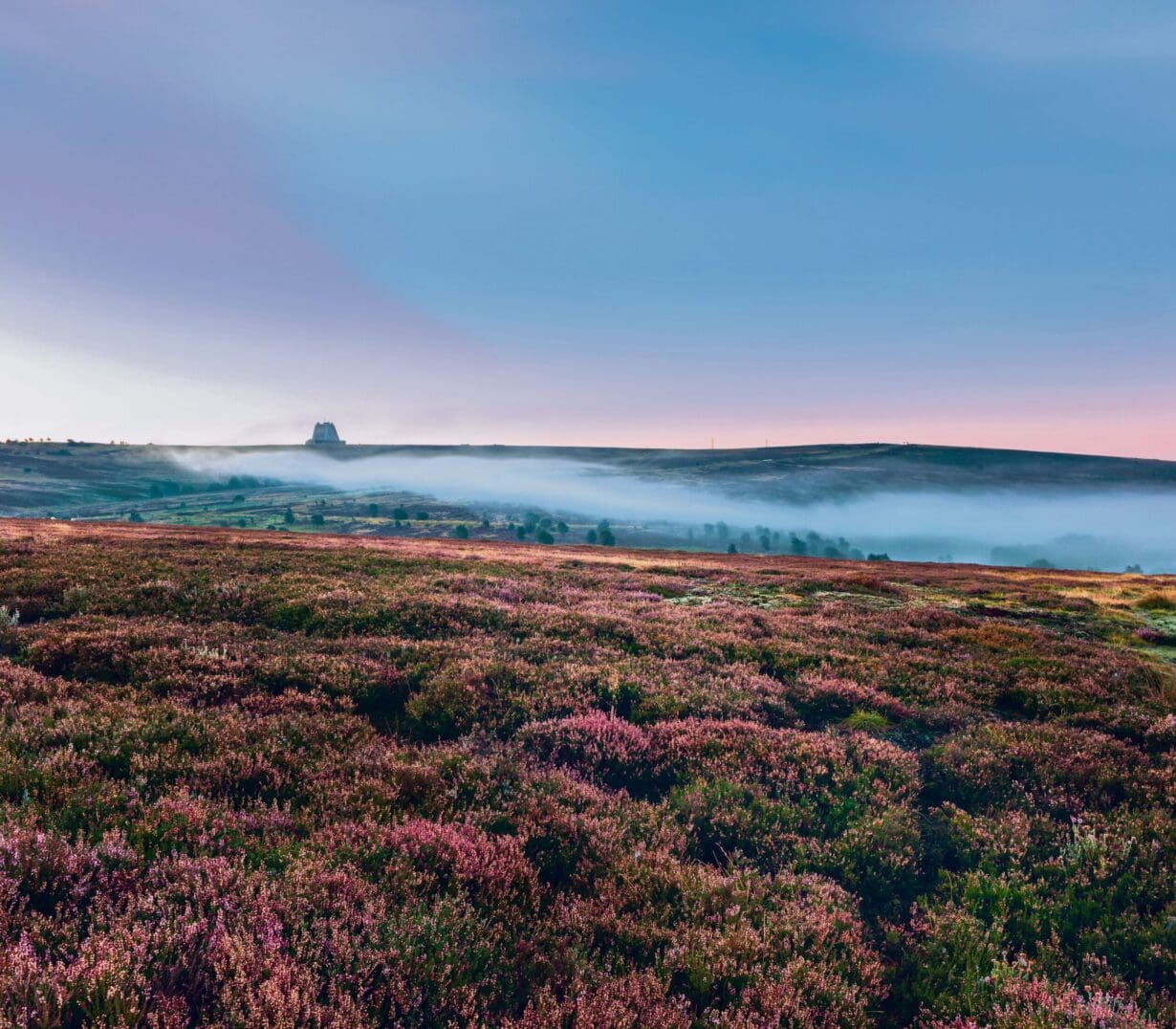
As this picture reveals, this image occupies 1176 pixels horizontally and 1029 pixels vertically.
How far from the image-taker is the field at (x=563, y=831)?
3852 mm

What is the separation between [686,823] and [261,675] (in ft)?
24.2

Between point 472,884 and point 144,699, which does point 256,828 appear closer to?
point 472,884

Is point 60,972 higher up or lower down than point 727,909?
higher up

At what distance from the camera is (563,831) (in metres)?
5.98

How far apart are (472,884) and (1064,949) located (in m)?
5.42

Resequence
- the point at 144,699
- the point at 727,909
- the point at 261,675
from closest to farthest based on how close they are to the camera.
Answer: the point at 727,909, the point at 144,699, the point at 261,675

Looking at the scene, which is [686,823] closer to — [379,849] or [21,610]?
[379,849]

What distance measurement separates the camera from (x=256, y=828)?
5402 mm

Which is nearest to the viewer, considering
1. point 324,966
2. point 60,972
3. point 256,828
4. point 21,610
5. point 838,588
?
point 60,972

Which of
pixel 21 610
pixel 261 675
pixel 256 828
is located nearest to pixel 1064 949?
pixel 256 828

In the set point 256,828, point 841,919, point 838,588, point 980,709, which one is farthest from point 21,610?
point 838,588

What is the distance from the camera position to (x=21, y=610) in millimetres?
12609

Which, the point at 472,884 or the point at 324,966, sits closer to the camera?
the point at 324,966

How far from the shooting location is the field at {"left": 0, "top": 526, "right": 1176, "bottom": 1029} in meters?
3.85
